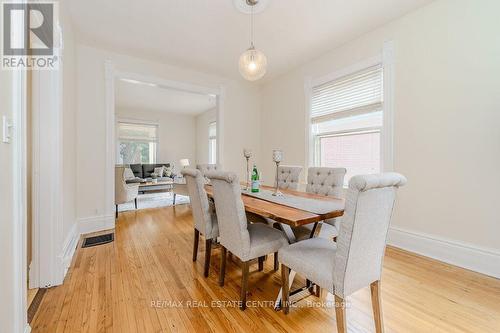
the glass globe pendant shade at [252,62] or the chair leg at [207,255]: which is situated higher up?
the glass globe pendant shade at [252,62]

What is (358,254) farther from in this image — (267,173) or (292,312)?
(267,173)

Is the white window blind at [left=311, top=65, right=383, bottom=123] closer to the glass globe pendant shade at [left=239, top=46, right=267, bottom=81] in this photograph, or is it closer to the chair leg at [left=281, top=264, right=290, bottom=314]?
the glass globe pendant shade at [left=239, top=46, right=267, bottom=81]

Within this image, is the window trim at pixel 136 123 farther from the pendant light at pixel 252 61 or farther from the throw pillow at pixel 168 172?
the pendant light at pixel 252 61

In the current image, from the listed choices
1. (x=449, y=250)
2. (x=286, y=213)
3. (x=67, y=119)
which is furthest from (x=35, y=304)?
(x=449, y=250)

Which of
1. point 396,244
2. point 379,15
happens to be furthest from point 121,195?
point 379,15

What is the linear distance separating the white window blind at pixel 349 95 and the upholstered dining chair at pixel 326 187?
48.1 inches

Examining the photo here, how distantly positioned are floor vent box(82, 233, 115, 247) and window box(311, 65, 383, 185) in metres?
3.22

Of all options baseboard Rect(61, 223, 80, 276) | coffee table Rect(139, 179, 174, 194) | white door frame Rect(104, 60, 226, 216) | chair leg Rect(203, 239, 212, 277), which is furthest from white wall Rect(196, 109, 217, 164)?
chair leg Rect(203, 239, 212, 277)

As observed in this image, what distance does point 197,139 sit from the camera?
8.60 meters

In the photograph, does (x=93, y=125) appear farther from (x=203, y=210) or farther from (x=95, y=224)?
(x=203, y=210)

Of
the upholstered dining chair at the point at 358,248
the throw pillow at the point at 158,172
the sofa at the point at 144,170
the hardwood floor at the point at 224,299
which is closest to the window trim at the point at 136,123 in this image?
the sofa at the point at 144,170

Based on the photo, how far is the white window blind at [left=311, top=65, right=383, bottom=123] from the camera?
2.93 meters

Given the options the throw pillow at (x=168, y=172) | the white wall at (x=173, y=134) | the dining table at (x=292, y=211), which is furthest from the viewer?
the white wall at (x=173, y=134)

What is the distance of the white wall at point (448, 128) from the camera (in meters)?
2.06
